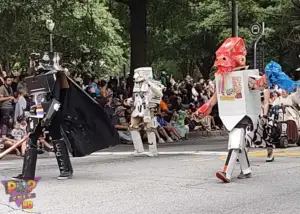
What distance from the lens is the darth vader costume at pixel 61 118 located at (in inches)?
337

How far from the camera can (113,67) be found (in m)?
41.7

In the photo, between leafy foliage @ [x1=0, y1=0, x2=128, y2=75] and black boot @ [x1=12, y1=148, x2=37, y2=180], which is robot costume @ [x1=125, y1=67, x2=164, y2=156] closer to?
black boot @ [x1=12, y1=148, x2=37, y2=180]

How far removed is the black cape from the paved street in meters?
0.51

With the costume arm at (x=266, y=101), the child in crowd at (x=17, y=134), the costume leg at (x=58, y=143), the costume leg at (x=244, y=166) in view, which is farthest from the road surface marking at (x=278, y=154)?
the child in crowd at (x=17, y=134)

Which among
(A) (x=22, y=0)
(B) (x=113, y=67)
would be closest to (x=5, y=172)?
(A) (x=22, y=0)

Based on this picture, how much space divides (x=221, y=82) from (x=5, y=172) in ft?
13.6

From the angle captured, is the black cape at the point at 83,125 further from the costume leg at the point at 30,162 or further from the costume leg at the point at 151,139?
the costume leg at the point at 151,139

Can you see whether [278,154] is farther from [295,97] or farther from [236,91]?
[236,91]

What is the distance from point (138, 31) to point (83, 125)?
1046 centimetres

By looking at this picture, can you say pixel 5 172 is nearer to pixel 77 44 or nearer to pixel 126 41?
pixel 77 44

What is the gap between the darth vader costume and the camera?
855 cm

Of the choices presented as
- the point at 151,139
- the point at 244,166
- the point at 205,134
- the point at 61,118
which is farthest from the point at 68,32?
the point at 244,166

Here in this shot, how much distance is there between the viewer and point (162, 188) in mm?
8164

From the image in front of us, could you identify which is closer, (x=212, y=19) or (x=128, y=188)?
(x=128, y=188)
